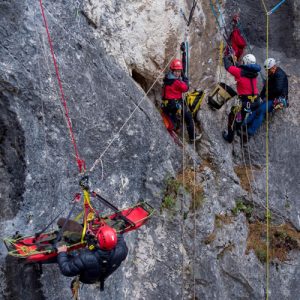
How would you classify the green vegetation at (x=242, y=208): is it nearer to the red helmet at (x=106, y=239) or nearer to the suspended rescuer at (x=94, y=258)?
the suspended rescuer at (x=94, y=258)

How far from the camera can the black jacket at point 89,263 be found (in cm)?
540

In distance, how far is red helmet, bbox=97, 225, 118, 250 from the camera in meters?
5.37

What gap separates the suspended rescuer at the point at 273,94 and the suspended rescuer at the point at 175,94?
148 cm

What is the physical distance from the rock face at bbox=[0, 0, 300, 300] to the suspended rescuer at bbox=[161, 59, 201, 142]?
0.27 metres

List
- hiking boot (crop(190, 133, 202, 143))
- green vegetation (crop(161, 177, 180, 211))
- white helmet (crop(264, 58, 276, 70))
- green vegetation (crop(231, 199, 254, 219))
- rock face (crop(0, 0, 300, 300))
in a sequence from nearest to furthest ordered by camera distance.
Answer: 1. rock face (crop(0, 0, 300, 300))
2. green vegetation (crop(161, 177, 180, 211))
3. green vegetation (crop(231, 199, 254, 219))
4. hiking boot (crop(190, 133, 202, 143))
5. white helmet (crop(264, 58, 276, 70))

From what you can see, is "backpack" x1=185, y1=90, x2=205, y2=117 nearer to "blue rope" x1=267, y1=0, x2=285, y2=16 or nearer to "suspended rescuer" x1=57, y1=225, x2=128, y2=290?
"blue rope" x1=267, y1=0, x2=285, y2=16

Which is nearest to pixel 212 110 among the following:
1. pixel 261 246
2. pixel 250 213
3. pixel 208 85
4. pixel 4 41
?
pixel 208 85

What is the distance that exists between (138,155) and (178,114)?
1.38 meters

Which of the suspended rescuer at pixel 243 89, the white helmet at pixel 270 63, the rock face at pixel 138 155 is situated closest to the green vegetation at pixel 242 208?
the rock face at pixel 138 155

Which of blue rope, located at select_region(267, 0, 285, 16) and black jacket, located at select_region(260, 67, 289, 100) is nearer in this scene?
black jacket, located at select_region(260, 67, 289, 100)

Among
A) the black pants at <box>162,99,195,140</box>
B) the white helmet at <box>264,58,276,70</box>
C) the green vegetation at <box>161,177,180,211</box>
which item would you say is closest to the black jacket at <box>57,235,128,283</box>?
the green vegetation at <box>161,177,180,211</box>

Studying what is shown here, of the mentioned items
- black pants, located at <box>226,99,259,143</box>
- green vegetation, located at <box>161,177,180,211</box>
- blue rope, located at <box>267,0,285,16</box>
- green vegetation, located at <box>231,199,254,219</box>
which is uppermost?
blue rope, located at <box>267,0,285,16</box>

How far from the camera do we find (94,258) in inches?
215

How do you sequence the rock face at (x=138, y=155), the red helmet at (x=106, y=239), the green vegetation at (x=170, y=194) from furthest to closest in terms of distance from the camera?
the green vegetation at (x=170, y=194) → the rock face at (x=138, y=155) → the red helmet at (x=106, y=239)
